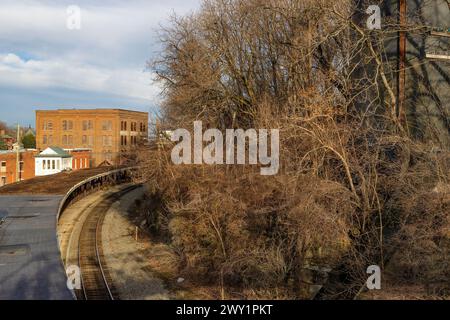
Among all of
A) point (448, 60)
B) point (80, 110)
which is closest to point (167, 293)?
point (448, 60)

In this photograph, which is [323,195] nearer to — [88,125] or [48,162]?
[48,162]

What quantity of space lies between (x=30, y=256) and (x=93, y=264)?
421 cm

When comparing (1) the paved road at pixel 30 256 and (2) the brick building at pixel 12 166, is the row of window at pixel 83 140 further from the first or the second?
(1) the paved road at pixel 30 256

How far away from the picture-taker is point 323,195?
12023 millimetres

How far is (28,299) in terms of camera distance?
10.6 meters

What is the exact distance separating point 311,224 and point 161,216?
12813mm

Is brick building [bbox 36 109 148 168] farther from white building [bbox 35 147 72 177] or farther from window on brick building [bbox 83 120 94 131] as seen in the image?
white building [bbox 35 147 72 177]

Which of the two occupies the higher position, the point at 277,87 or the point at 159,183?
the point at 277,87

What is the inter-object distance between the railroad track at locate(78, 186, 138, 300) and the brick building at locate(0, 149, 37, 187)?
2461 centimetres

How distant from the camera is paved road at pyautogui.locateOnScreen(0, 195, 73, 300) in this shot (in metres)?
11.2

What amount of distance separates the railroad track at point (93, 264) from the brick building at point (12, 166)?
24606mm

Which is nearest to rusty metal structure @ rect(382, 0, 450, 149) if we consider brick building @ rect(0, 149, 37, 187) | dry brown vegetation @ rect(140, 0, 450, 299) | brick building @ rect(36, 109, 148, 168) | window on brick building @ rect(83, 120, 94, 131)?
dry brown vegetation @ rect(140, 0, 450, 299)

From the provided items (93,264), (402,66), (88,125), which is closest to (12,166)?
(88,125)

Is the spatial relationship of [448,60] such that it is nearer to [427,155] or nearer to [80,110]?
[427,155]
